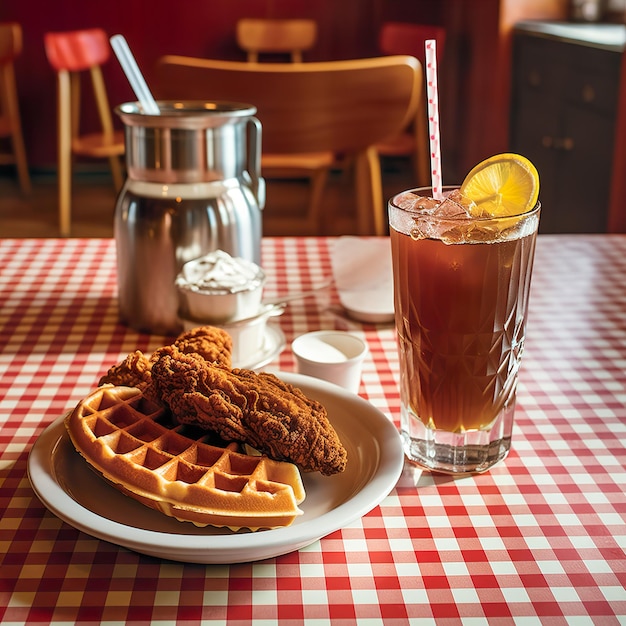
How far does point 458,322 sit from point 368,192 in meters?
2.07

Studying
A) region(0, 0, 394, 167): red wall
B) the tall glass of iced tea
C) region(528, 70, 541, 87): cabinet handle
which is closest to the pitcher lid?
the tall glass of iced tea

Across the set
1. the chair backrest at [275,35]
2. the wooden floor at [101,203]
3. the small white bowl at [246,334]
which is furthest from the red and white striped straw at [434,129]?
the chair backrest at [275,35]

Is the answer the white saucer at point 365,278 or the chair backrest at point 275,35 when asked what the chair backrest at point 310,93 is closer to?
the white saucer at point 365,278

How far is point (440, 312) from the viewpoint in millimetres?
721

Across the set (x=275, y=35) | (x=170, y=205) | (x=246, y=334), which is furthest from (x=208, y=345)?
(x=275, y=35)

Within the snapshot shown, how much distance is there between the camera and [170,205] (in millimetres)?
1052

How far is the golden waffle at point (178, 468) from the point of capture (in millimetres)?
590

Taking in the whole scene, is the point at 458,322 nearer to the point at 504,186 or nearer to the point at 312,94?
the point at 504,186

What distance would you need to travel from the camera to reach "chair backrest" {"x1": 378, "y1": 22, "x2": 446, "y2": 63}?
401 cm

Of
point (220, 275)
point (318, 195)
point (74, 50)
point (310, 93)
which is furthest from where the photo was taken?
point (74, 50)

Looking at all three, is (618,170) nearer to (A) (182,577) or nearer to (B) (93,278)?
(B) (93,278)

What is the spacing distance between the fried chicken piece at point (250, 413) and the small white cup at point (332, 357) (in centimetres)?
19

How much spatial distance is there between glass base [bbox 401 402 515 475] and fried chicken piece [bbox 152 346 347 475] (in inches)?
4.7

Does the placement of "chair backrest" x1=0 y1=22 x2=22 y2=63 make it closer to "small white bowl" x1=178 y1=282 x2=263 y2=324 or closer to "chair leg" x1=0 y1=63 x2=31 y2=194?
"chair leg" x1=0 y1=63 x2=31 y2=194
